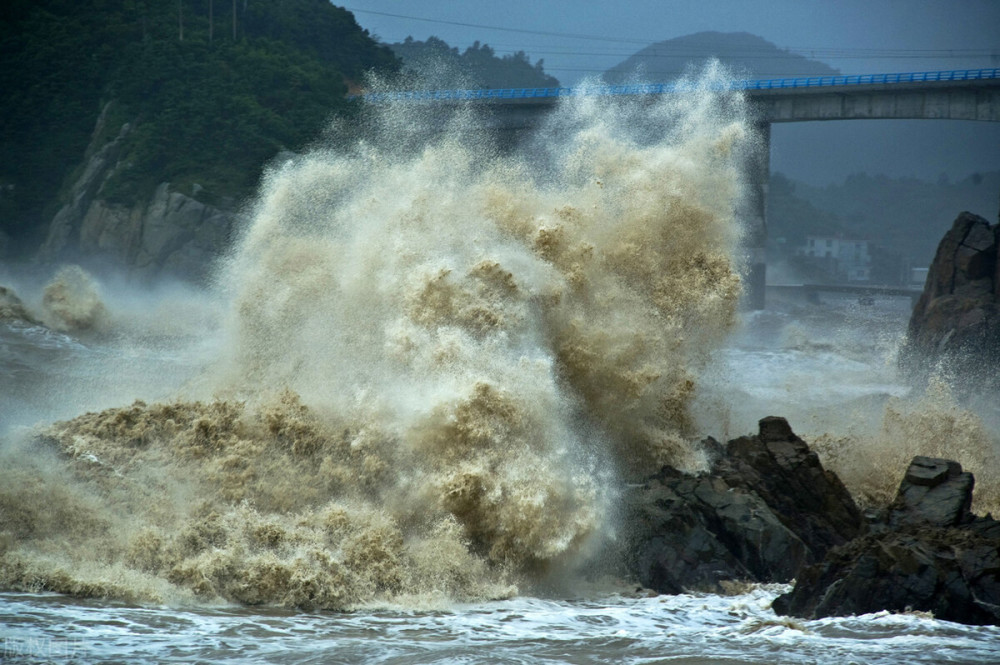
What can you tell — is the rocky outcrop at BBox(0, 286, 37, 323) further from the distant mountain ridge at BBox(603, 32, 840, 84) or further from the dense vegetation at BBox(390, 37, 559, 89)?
the distant mountain ridge at BBox(603, 32, 840, 84)

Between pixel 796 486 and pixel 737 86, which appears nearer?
pixel 796 486

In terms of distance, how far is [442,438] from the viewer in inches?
424

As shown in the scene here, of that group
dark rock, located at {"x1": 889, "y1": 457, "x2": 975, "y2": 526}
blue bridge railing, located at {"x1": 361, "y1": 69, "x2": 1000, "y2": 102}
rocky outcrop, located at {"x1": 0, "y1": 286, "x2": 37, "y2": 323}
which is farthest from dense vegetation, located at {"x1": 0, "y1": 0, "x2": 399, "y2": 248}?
dark rock, located at {"x1": 889, "y1": 457, "x2": 975, "y2": 526}

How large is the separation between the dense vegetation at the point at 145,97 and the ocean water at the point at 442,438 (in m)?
21.0

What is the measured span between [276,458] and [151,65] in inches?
1334

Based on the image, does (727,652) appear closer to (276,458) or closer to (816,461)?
(816,461)

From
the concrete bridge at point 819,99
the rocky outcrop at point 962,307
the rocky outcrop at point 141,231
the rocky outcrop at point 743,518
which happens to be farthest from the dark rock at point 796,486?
the rocky outcrop at point 141,231

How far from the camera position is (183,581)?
9156mm

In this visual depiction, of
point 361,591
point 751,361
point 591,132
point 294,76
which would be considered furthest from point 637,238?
point 294,76

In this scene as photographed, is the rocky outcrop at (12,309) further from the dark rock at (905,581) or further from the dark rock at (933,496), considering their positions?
the dark rock at (905,581)

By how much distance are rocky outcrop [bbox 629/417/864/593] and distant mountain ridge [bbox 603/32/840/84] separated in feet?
279

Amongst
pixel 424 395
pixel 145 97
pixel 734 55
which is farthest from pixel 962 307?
pixel 734 55

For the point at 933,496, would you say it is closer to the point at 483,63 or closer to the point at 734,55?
the point at 483,63

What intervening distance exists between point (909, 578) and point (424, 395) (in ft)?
17.2
